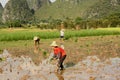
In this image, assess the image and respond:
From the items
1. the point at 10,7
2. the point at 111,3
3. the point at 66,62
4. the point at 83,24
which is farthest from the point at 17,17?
the point at 66,62

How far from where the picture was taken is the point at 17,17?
190 m

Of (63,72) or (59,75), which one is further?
(63,72)

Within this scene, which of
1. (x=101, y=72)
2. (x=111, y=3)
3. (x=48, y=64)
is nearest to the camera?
(x=101, y=72)

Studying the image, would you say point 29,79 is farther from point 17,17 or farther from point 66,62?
point 17,17

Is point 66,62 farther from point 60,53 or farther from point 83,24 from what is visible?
point 83,24

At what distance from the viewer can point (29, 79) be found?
10.6 metres

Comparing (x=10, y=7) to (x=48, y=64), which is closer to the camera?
(x=48, y=64)

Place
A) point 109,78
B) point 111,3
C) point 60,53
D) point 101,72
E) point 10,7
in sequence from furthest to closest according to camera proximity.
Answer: point 10,7 < point 111,3 < point 60,53 < point 101,72 < point 109,78

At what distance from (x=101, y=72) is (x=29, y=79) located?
2.94 meters

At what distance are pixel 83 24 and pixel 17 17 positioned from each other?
5389 inches

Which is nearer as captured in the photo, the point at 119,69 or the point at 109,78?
the point at 109,78

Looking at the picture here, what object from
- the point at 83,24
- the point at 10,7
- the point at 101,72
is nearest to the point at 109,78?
the point at 101,72

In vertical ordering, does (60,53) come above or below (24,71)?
above

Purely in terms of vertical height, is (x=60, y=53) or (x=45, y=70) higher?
(x=60, y=53)
